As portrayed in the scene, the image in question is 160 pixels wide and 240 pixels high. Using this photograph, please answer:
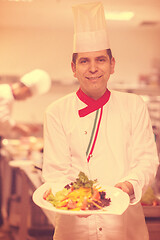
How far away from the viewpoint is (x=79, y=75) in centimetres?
172

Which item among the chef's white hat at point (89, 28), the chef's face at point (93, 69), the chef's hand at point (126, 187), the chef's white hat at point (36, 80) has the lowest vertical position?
the chef's hand at point (126, 187)

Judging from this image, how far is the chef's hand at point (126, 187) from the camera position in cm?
159

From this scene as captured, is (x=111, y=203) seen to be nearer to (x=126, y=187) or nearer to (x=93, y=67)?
(x=126, y=187)

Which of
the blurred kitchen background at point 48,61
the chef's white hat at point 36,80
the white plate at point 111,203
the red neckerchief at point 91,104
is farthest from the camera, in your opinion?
the chef's white hat at point 36,80

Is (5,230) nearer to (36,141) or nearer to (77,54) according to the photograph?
(36,141)

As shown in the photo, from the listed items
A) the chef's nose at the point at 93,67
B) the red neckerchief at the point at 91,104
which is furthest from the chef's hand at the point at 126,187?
the chef's nose at the point at 93,67

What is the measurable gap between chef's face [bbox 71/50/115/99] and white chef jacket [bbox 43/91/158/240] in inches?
4.6

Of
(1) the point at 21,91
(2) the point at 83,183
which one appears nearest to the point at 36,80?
(1) the point at 21,91

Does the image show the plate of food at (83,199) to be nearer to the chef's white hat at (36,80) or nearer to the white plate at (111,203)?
the white plate at (111,203)

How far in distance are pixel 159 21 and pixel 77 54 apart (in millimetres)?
846

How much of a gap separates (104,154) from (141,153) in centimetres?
16

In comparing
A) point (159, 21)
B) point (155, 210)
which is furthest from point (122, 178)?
point (159, 21)

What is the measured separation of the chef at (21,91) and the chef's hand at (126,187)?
1.11 m

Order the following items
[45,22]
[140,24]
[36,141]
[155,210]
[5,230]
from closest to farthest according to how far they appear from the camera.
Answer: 1. [155,210]
2. [140,24]
3. [45,22]
4. [5,230]
5. [36,141]
